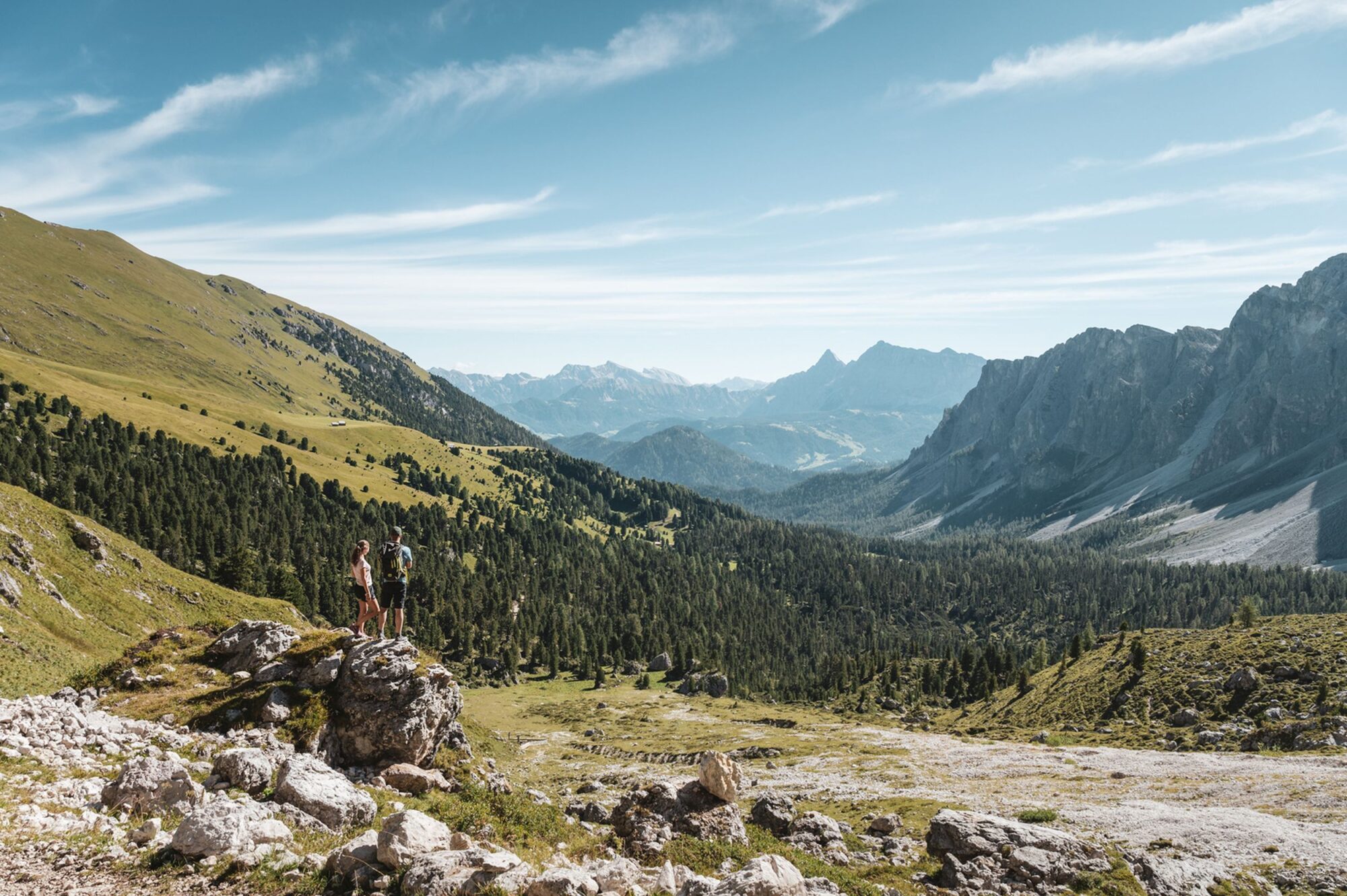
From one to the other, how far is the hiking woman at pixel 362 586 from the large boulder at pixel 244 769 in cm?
863

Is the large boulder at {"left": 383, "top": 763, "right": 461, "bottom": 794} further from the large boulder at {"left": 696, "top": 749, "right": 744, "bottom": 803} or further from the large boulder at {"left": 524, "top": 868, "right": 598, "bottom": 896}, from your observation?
the large boulder at {"left": 524, "top": 868, "right": 598, "bottom": 896}

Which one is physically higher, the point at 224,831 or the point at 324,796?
the point at 224,831

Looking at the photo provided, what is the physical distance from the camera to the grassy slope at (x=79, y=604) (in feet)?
166

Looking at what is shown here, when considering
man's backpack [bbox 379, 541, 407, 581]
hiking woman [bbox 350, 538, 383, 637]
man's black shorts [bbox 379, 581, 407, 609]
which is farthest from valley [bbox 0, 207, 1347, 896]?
man's backpack [bbox 379, 541, 407, 581]

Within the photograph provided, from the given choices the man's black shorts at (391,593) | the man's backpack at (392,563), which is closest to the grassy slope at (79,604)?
the man's black shorts at (391,593)

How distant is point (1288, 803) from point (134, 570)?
124 m

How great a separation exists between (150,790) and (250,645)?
20.6 meters

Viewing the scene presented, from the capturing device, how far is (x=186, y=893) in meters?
16.6

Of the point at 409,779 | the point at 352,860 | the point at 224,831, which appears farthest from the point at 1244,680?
the point at 224,831

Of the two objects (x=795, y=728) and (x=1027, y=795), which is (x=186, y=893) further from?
(x=795, y=728)

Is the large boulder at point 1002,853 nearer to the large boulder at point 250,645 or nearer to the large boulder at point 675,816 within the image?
the large boulder at point 675,816

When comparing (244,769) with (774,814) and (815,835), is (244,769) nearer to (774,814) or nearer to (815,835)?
(774,814)

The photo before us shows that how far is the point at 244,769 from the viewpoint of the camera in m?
23.5

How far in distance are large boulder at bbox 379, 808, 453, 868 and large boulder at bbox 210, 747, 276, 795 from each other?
7050 millimetres
